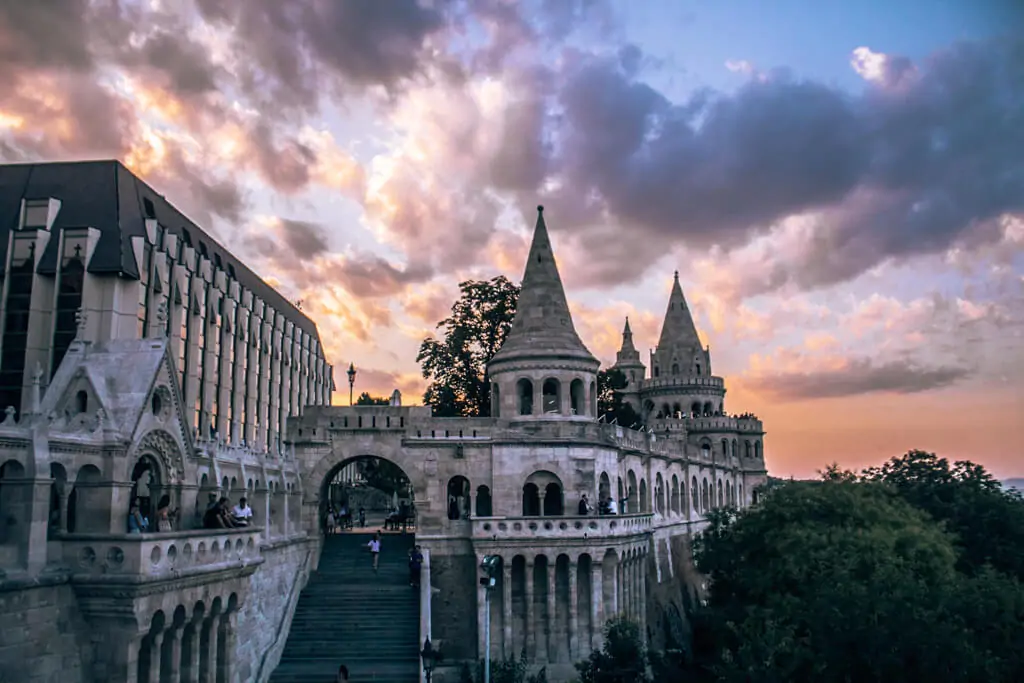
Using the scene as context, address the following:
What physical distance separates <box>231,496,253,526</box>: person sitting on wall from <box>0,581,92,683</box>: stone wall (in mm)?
7338

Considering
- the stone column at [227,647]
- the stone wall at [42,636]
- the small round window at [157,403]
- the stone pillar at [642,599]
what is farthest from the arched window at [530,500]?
the stone wall at [42,636]

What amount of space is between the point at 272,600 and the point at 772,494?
902 inches

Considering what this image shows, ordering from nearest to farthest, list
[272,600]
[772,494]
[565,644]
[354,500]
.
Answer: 1. [272,600]
2. [565,644]
3. [772,494]
4. [354,500]

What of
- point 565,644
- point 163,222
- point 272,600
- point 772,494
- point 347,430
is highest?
point 163,222

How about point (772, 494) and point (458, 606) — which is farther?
point (772, 494)

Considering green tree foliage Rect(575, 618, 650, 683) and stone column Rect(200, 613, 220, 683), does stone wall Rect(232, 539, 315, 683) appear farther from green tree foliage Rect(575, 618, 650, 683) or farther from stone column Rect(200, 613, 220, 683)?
green tree foliage Rect(575, 618, 650, 683)

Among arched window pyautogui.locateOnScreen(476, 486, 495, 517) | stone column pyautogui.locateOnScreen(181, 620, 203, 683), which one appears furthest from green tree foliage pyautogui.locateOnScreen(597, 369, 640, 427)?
stone column pyautogui.locateOnScreen(181, 620, 203, 683)

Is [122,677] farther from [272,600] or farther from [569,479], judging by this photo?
[569,479]

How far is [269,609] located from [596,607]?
1253 centimetres

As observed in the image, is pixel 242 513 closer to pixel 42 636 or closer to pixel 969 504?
pixel 42 636

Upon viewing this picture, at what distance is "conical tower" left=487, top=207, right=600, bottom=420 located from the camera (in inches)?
1565

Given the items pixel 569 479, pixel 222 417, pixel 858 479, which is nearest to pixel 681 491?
pixel 858 479

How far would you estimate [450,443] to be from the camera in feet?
125

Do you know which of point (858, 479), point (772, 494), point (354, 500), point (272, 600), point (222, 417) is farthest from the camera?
point (354, 500)
